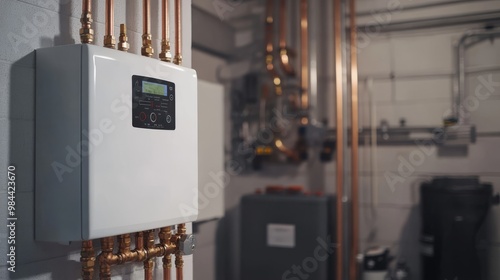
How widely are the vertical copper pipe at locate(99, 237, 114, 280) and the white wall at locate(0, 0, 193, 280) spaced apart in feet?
0.21

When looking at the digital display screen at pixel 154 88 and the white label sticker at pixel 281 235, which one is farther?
the white label sticker at pixel 281 235

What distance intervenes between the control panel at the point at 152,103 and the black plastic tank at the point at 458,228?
1.39 meters

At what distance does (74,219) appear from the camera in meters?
0.99

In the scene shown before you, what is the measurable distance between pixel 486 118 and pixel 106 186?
1937mm

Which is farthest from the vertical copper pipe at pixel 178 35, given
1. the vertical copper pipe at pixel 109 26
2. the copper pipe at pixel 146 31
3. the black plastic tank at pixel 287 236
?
the black plastic tank at pixel 287 236

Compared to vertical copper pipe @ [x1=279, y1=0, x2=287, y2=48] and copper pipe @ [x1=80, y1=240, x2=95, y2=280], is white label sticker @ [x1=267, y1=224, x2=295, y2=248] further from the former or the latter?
copper pipe @ [x1=80, y1=240, x2=95, y2=280]

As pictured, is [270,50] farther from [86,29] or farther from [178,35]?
[86,29]

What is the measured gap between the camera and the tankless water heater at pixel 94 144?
3.24 feet

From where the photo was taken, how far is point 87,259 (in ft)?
3.48

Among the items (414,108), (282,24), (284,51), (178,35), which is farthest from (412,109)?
(178,35)

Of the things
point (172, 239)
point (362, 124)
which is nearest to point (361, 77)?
point (362, 124)

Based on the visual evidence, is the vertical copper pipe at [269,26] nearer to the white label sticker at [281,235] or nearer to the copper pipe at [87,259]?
the white label sticker at [281,235]

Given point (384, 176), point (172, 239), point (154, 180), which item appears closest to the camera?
point (154, 180)

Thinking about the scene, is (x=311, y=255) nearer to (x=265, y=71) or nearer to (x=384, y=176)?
(x=384, y=176)
